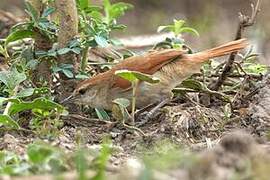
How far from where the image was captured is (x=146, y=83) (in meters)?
5.45

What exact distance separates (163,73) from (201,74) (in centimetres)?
47

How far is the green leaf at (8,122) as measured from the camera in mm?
4684

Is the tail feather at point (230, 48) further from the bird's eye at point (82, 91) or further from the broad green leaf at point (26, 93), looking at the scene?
the broad green leaf at point (26, 93)

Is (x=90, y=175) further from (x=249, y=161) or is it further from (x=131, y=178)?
(x=249, y=161)

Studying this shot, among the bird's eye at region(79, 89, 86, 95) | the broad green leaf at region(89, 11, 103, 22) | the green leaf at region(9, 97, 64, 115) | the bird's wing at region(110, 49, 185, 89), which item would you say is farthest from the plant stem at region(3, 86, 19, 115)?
the broad green leaf at region(89, 11, 103, 22)

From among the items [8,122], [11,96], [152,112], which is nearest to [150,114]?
[152,112]

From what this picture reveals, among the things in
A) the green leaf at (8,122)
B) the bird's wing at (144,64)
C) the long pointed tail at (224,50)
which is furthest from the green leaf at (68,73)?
the long pointed tail at (224,50)

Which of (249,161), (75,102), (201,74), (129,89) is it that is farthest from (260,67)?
(249,161)

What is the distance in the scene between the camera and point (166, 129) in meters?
5.12

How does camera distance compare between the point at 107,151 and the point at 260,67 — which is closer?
the point at 107,151

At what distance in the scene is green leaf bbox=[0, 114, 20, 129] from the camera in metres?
4.68

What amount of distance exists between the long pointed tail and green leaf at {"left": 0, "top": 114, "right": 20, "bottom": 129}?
5.16 feet

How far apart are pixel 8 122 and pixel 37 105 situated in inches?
8.0

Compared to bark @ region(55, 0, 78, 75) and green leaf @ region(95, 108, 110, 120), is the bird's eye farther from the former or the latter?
bark @ region(55, 0, 78, 75)
